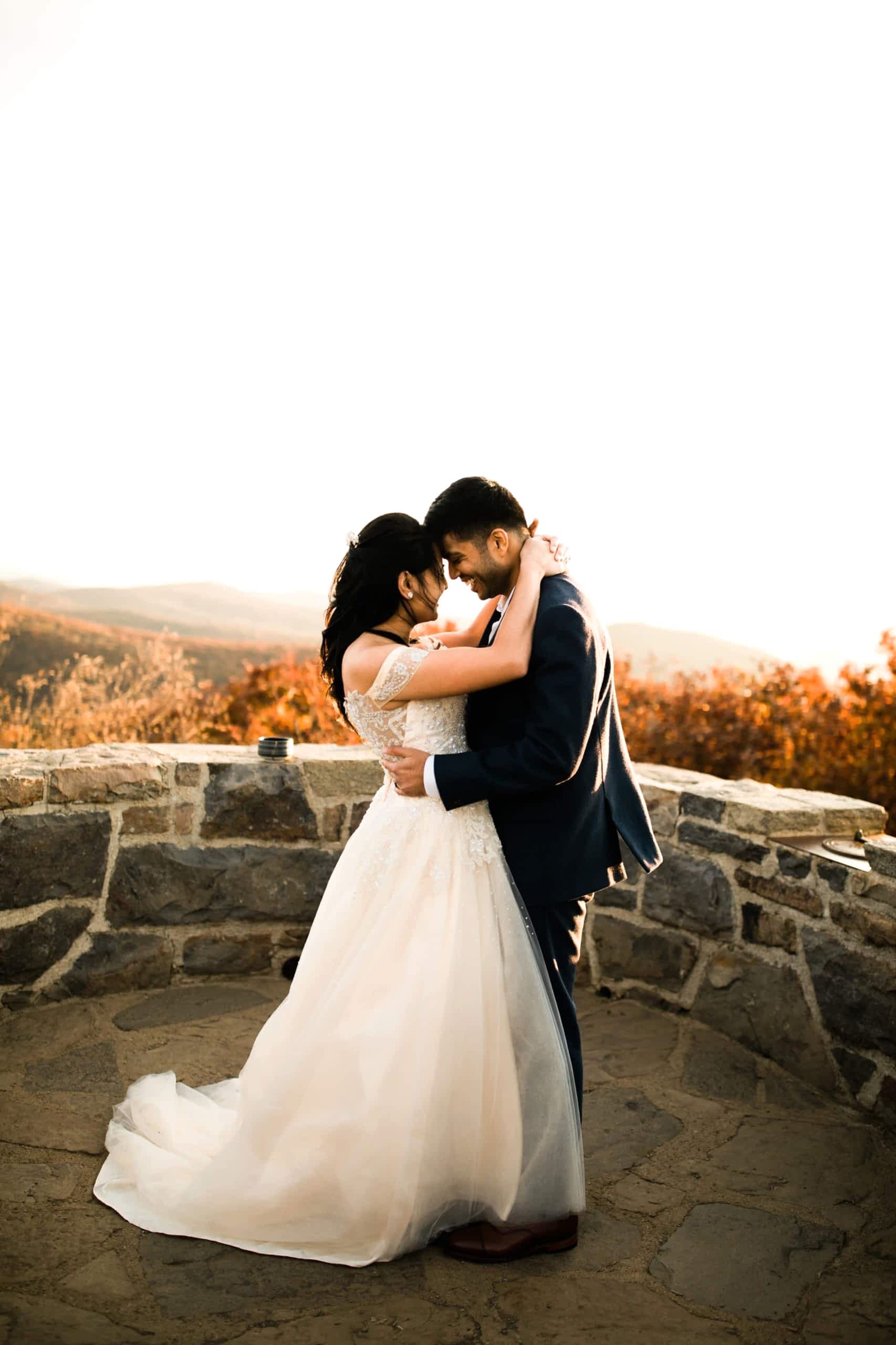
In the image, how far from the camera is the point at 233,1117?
2.65 metres

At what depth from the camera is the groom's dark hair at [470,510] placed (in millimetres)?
2307

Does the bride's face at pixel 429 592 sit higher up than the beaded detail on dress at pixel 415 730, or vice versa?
the bride's face at pixel 429 592

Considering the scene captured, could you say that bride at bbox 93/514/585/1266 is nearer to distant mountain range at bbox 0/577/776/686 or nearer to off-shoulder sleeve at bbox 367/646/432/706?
off-shoulder sleeve at bbox 367/646/432/706

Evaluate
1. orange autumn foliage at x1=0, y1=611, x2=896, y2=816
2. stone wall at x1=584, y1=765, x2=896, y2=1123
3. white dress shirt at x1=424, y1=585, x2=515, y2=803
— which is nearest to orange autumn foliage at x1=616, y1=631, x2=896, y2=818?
orange autumn foliage at x1=0, y1=611, x2=896, y2=816

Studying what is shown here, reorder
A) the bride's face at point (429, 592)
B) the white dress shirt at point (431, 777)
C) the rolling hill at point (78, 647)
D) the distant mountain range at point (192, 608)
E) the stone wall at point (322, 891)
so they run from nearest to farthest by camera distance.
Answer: the white dress shirt at point (431, 777)
the bride's face at point (429, 592)
the stone wall at point (322, 891)
the rolling hill at point (78, 647)
the distant mountain range at point (192, 608)

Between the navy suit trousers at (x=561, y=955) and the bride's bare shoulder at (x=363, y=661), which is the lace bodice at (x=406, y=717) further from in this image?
the navy suit trousers at (x=561, y=955)

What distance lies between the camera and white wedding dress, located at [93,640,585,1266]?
2.15 m

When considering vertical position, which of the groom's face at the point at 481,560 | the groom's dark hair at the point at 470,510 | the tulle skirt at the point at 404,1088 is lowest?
the tulle skirt at the point at 404,1088

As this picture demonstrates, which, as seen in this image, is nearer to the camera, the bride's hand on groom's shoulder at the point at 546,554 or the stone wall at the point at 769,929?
the bride's hand on groom's shoulder at the point at 546,554

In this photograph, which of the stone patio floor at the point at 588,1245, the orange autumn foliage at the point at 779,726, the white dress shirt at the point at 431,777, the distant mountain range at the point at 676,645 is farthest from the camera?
the distant mountain range at the point at 676,645

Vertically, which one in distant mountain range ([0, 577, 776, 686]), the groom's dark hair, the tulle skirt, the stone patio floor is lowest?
the stone patio floor

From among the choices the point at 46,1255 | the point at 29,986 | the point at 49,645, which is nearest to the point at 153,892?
the point at 29,986

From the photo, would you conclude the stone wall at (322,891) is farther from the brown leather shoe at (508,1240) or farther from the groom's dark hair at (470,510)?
the groom's dark hair at (470,510)

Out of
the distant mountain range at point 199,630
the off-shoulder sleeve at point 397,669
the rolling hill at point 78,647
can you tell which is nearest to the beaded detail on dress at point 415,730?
the off-shoulder sleeve at point 397,669
